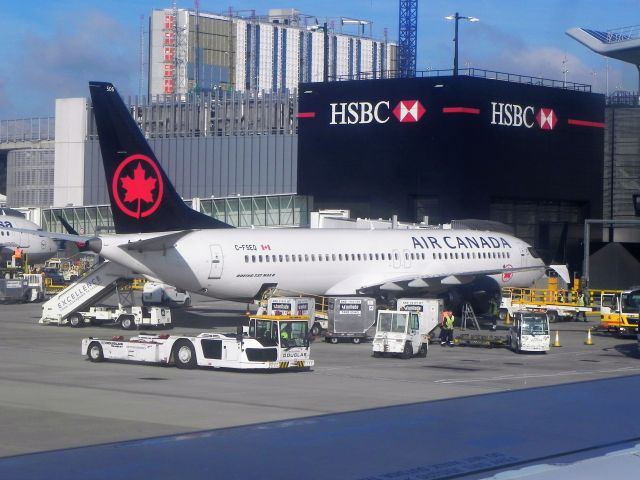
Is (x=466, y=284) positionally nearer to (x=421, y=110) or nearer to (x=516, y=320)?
(x=516, y=320)

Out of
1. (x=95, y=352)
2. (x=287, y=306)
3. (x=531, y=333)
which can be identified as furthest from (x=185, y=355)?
(x=531, y=333)

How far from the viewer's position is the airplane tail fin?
47.0 meters

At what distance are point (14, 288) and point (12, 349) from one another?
3089 centimetres

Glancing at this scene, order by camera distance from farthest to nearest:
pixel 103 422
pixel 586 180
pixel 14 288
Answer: pixel 586 180, pixel 14 288, pixel 103 422

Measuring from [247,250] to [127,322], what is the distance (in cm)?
706

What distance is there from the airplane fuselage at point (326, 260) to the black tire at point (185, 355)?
12.6 m

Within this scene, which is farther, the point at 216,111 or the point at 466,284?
the point at 216,111

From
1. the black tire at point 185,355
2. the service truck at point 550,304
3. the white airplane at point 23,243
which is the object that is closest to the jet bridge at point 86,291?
the black tire at point 185,355

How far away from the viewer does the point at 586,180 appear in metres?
85.9

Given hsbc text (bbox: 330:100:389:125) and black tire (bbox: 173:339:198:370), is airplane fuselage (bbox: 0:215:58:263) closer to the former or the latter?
hsbc text (bbox: 330:100:389:125)

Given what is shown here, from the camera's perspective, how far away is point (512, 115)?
267 feet

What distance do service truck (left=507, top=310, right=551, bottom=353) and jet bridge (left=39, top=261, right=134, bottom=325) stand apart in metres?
20.1

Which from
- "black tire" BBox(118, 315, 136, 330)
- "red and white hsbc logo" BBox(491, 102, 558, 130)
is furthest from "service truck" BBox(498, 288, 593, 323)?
"black tire" BBox(118, 315, 136, 330)

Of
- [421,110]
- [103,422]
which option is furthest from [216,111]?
[103,422]
